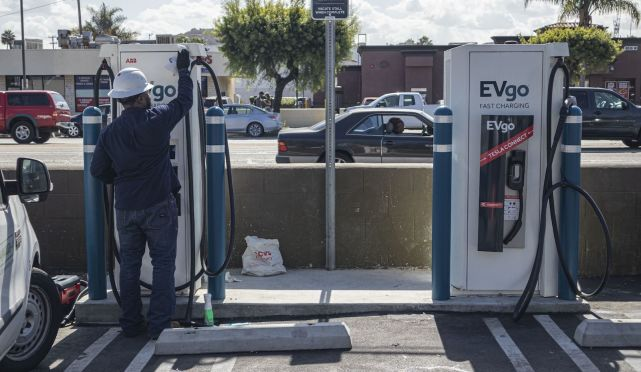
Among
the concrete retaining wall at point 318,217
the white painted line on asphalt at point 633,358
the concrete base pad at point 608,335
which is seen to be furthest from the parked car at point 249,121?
the white painted line on asphalt at point 633,358

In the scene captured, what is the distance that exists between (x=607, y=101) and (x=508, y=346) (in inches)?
743

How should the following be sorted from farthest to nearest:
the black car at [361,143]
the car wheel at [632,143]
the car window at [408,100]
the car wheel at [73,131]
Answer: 1. the car window at [408,100]
2. the car wheel at [73,131]
3. the car wheel at [632,143]
4. the black car at [361,143]

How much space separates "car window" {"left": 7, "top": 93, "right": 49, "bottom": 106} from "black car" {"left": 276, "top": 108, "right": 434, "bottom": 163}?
15918 millimetres

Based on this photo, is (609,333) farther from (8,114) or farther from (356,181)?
(8,114)

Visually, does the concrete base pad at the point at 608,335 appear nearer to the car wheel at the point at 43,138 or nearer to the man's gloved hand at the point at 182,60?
the man's gloved hand at the point at 182,60

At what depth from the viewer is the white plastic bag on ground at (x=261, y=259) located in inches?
291

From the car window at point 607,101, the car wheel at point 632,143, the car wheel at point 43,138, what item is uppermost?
the car window at point 607,101

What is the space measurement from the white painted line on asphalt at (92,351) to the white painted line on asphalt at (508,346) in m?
2.84

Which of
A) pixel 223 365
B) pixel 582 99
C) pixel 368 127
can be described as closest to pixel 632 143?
pixel 582 99

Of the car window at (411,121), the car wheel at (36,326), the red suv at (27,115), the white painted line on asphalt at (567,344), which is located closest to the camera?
the car wheel at (36,326)

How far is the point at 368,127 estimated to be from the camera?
45.6ft

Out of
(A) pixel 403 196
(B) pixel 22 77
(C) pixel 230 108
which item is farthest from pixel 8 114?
(A) pixel 403 196

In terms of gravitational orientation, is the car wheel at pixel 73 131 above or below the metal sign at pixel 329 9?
below

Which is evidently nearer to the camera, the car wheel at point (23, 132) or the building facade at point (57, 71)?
the car wheel at point (23, 132)
